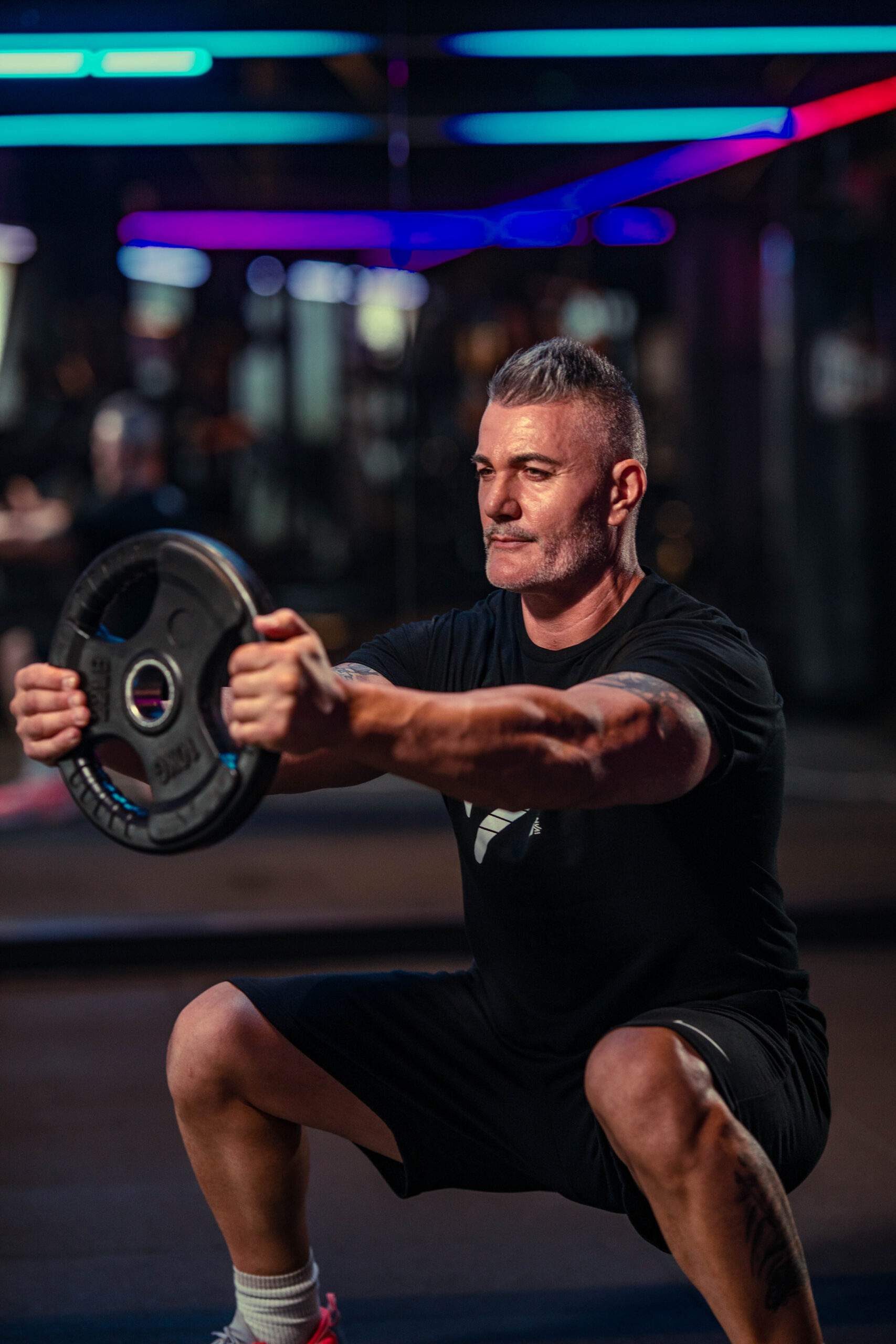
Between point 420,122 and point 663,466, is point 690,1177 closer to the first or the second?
point 420,122

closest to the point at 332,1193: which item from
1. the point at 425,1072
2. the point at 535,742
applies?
the point at 425,1072

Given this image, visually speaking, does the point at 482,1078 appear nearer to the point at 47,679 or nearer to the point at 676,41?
the point at 47,679

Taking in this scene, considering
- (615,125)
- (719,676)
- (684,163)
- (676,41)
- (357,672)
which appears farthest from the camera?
(684,163)

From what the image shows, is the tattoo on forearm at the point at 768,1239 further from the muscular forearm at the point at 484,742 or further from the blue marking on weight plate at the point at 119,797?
the blue marking on weight plate at the point at 119,797

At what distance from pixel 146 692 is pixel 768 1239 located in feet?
2.33

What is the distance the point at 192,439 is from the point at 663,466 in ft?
6.59

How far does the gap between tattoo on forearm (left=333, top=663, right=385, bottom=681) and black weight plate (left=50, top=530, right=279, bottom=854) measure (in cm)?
33

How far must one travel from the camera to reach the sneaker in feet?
5.11

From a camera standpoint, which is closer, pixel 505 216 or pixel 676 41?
pixel 676 41

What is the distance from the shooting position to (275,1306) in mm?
1536

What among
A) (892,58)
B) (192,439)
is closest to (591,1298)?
(892,58)

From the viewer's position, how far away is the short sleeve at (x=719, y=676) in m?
1.34

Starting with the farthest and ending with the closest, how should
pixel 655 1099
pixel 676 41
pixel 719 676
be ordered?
1. pixel 676 41
2. pixel 719 676
3. pixel 655 1099

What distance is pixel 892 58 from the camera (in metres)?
4.31
